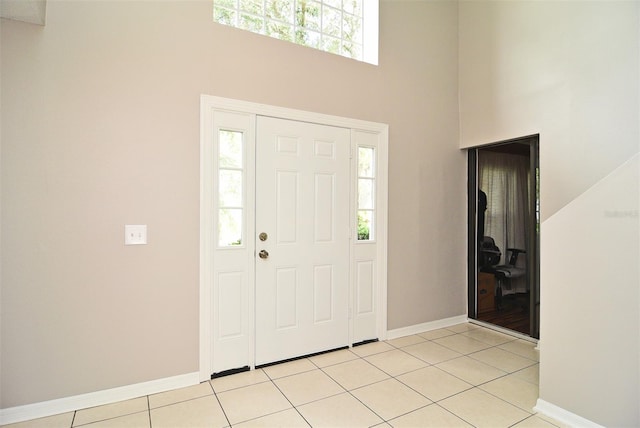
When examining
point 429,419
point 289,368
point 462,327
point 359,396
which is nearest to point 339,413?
point 359,396

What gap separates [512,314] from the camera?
13.6ft

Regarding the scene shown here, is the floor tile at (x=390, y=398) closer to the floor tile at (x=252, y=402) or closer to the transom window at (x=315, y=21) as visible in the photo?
the floor tile at (x=252, y=402)

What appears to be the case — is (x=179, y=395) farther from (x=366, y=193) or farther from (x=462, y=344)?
(x=462, y=344)

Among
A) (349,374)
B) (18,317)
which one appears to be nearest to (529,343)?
(349,374)

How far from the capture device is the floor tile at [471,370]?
277 centimetres

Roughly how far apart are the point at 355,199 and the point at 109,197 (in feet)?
6.90

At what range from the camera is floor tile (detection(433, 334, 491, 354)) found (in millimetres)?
3373

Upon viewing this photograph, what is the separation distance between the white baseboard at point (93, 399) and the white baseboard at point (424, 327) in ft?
6.64

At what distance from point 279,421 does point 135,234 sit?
5.29ft

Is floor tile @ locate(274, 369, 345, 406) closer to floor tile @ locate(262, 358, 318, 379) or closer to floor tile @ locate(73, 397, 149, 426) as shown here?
floor tile @ locate(262, 358, 318, 379)

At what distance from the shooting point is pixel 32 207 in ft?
7.26

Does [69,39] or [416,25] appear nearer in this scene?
[69,39]

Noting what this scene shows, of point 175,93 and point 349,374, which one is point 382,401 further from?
point 175,93

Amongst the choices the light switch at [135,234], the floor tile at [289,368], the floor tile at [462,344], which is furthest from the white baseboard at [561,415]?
the light switch at [135,234]
